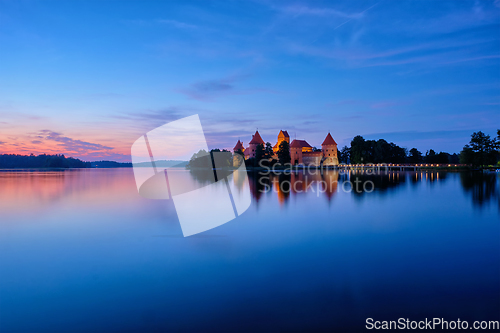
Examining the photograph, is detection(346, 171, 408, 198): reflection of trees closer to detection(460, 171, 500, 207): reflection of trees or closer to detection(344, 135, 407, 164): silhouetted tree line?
detection(460, 171, 500, 207): reflection of trees

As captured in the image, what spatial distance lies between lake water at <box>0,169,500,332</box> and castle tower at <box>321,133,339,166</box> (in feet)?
244

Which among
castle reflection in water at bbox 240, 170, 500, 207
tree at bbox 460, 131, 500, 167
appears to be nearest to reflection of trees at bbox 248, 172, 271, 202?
castle reflection in water at bbox 240, 170, 500, 207

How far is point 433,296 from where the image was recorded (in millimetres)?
4336

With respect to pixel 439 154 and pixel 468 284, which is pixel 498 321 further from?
pixel 439 154

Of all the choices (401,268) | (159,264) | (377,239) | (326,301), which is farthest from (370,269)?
(159,264)

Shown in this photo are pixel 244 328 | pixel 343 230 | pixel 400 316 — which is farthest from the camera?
pixel 343 230

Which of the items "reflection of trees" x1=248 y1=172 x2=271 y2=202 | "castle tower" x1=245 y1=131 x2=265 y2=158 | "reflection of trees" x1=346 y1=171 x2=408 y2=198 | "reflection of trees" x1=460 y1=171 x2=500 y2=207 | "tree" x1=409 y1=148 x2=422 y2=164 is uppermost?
"castle tower" x1=245 y1=131 x2=265 y2=158

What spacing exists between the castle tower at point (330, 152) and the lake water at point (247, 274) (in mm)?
74250

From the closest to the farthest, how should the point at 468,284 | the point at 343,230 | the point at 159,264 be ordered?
1. the point at 468,284
2. the point at 159,264
3. the point at 343,230

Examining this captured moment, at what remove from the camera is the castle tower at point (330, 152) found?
83812 millimetres

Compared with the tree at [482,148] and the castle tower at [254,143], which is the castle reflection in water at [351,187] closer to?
the tree at [482,148]

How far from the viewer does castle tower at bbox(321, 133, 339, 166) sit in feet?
275

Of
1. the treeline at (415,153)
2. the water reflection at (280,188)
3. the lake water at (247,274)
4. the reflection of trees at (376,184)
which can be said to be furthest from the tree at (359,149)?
the lake water at (247,274)

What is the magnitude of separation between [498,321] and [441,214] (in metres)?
9.57
